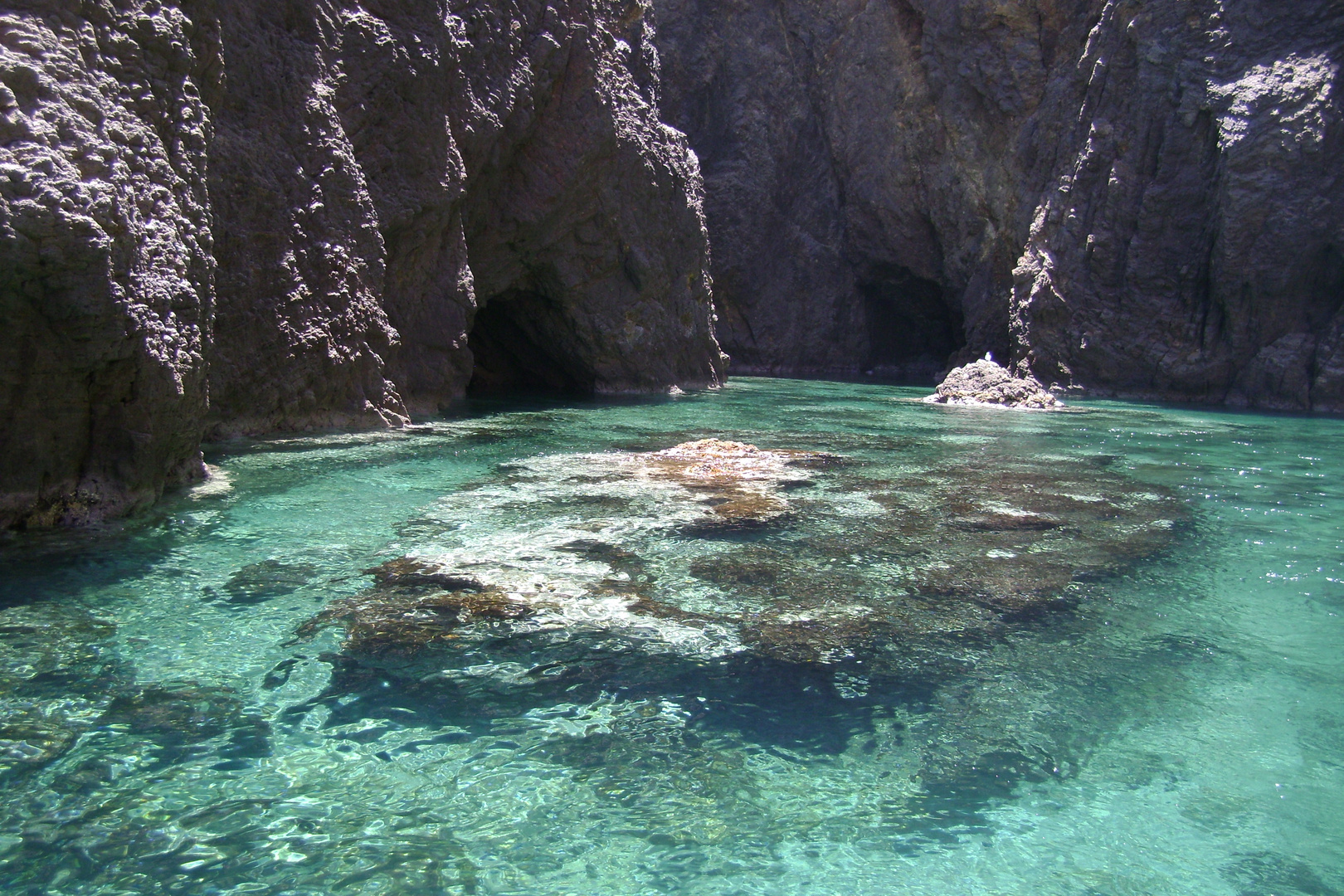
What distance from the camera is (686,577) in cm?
546

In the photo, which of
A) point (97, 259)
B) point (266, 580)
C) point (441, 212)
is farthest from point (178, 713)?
point (441, 212)

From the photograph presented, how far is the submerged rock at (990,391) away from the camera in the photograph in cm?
1972

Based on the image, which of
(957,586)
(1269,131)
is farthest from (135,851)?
(1269,131)

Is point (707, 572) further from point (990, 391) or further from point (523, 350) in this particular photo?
point (523, 350)

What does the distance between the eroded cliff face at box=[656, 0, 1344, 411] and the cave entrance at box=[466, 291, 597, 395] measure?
13.0m

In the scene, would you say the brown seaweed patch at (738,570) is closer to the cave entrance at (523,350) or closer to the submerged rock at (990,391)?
the cave entrance at (523,350)

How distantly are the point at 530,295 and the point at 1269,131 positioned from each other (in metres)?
16.4

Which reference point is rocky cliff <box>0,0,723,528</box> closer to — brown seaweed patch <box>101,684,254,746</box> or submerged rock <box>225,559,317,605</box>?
Result: submerged rock <box>225,559,317,605</box>

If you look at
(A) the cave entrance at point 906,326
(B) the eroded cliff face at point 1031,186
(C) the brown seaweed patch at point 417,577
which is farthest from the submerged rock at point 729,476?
(A) the cave entrance at point 906,326

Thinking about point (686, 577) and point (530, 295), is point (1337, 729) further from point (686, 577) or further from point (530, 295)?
point (530, 295)

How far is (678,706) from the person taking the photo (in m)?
3.77

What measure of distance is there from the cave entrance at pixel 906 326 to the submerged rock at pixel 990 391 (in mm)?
13638

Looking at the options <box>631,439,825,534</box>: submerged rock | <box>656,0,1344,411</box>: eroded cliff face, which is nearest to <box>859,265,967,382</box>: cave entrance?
<box>656,0,1344,411</box>: eroded cliff face

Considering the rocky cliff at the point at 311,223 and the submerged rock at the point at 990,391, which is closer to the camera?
the rocky cliff at the point at 311,223
